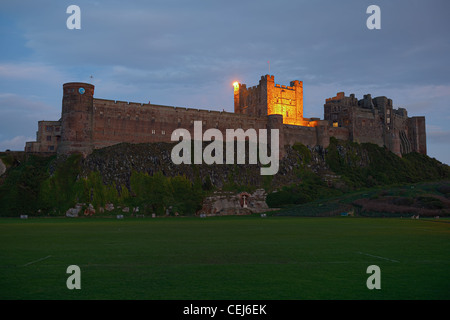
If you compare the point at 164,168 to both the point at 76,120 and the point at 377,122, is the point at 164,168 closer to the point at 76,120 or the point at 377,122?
the point at 76,120

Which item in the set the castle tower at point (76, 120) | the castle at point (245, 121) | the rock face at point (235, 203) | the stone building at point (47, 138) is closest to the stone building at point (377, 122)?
the castle at point (245, 121)

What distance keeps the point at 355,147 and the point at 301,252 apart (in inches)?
3205

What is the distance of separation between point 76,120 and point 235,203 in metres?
26.3

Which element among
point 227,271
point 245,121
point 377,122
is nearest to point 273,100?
point 245,121

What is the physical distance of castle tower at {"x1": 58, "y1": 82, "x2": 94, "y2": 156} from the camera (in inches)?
2552

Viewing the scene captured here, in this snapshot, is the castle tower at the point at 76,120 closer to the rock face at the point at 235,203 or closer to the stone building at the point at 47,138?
the stone building at the point at 47,138

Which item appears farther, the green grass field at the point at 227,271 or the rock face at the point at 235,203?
the rock face at the point at 235,203

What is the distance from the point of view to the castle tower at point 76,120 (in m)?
64.8

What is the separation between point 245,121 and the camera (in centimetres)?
8156
